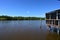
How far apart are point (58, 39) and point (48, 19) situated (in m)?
7.65

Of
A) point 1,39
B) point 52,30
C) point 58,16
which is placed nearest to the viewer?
point 1,39

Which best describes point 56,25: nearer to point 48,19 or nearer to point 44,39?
point 48,19

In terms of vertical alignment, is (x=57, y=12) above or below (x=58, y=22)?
above

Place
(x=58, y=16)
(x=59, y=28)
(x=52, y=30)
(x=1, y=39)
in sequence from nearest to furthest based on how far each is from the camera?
(x=1, y=39) → (x=59, y=28) → (x=58, y=16) → (x=52, y=30)

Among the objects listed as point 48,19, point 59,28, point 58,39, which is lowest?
point 58,39

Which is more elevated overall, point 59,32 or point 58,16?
point 58,16

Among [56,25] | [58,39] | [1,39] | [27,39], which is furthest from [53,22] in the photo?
[1,39]

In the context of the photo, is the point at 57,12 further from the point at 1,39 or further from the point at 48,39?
the point at 1,39

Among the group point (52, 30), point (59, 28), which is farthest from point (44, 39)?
point (52, 30)

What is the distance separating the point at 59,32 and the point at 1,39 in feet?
32.9

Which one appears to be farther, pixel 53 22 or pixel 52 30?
pixel 52 30

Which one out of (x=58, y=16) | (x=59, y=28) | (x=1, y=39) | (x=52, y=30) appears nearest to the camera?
(x=1, y=39)

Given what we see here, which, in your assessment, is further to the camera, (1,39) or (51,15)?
(51,15)

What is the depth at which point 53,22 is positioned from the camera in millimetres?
18969
